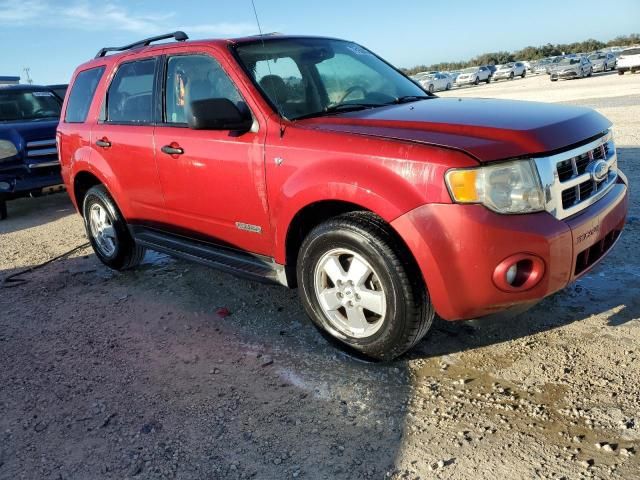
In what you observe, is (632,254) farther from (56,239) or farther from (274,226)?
(56,239)

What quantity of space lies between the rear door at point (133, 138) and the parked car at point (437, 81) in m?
35.9

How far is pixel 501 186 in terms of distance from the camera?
2539 millimetres

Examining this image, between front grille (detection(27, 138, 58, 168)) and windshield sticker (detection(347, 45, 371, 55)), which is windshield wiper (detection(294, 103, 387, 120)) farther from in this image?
front grille (detection(27, 138, 58, 168))

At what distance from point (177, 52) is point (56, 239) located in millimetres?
3752

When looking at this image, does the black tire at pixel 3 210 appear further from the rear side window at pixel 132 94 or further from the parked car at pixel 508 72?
the parked car at pixel 508 72

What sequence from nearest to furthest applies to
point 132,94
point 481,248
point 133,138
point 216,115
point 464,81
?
point 481,248 < point 216,115 < point 133,138 < point 132,94 < point 464,81

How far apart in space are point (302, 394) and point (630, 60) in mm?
34082

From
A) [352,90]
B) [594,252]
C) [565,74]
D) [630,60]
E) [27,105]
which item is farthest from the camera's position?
[565,74]

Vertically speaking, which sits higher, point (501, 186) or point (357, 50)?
point (357, 50)

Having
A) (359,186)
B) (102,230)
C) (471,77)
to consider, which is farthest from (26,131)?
(471,77)

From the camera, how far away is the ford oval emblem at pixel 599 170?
2883mm

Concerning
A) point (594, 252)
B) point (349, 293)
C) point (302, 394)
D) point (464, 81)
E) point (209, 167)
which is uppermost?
point (464, 81)

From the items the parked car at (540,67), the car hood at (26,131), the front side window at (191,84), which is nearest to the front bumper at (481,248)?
the front side window at (191,84)

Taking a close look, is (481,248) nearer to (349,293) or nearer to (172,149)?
(349,293)
